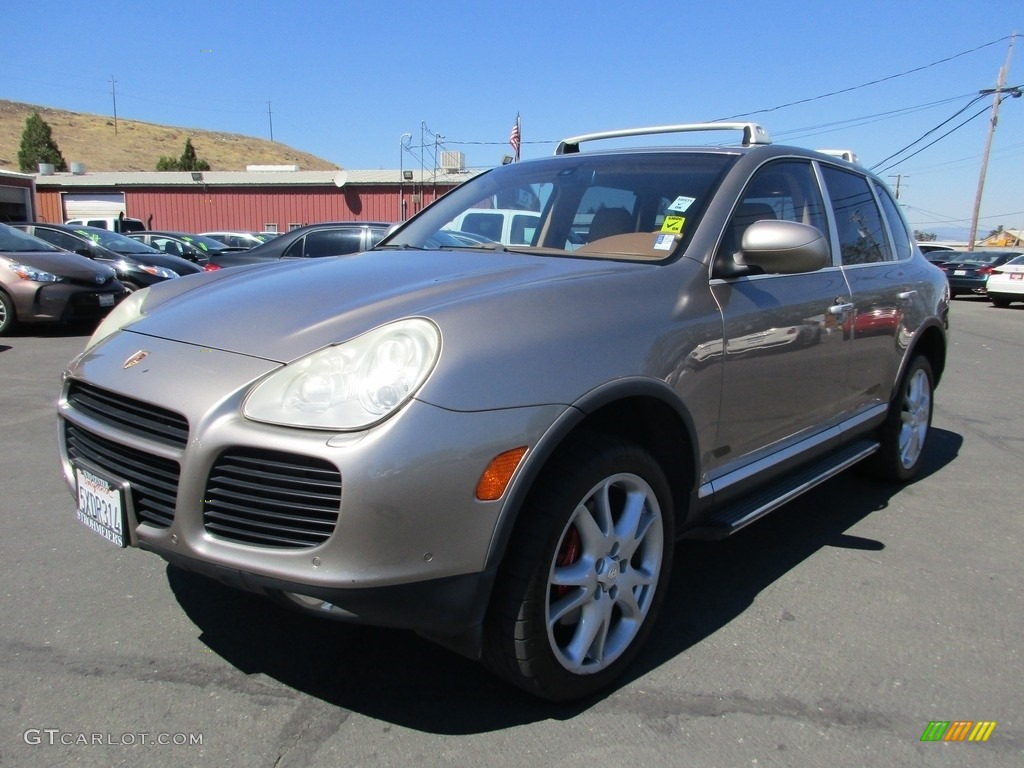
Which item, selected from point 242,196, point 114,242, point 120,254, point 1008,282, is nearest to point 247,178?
point 242,196

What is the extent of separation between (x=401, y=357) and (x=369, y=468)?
31cm

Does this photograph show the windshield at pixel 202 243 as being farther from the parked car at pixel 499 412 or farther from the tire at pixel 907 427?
the parked car at pixel 499 412

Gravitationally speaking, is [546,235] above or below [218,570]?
above

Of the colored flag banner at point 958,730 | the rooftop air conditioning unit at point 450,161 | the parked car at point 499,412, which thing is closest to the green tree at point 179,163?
the rooftop air conditioning unit at point 450,161

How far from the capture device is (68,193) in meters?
36.2

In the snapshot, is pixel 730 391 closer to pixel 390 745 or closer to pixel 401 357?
pixel 401 357

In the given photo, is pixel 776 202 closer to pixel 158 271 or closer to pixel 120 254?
pixel 158 271

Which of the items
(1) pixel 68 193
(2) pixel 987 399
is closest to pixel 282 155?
(1) pixel 68 193

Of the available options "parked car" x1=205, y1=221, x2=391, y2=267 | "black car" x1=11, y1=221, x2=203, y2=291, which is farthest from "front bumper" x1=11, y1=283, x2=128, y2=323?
"black car" x1=11, y1=221, x2=203, y2=291

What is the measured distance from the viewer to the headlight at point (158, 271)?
12.9m

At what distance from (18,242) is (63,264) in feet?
2.84

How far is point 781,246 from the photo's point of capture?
273 cm

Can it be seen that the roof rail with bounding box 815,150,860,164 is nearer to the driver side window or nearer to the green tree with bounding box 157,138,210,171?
the driver side window

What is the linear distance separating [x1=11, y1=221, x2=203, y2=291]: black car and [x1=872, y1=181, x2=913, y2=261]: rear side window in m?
10.3
